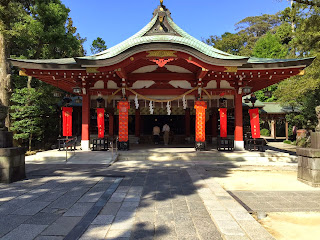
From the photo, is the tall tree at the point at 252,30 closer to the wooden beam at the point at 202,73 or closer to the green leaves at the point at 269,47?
the green leaves at the point at 269,47

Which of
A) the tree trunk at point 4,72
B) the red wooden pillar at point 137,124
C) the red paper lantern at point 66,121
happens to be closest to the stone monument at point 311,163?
the red paper lantern at point 66,121

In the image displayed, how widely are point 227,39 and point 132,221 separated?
1448 inches

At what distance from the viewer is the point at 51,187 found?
5.20m

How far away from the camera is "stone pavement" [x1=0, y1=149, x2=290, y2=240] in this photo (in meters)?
2.90

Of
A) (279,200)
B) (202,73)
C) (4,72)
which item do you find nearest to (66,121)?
(4,72)

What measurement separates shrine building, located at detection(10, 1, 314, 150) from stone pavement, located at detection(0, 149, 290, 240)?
17.8ft

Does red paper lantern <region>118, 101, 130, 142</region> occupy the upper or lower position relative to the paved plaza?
upper

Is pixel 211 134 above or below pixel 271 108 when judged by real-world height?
below

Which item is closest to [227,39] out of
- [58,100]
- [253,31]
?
[253,31]

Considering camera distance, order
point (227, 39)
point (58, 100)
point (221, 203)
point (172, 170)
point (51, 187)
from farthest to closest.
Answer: point (227, 39) → point (58, 100) → point (172, 170) → point (51, 187) → point (221, 203)

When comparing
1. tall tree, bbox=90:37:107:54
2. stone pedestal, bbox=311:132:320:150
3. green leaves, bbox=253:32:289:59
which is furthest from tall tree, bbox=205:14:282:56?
stone pedestal, bbox=311:132:320:150

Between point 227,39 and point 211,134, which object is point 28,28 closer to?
point 211,134

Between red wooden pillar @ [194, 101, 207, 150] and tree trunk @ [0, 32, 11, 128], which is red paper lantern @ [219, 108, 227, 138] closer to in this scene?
red wooden pillar @ [194, 101, 207, 150]

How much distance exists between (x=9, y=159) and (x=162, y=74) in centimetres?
821
